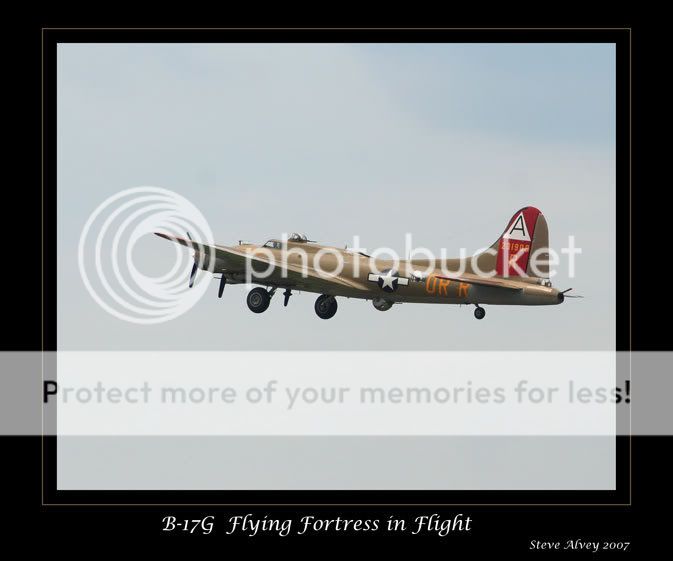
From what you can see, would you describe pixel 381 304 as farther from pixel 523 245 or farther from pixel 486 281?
pixel 523 245

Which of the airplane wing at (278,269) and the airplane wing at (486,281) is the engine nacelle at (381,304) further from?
the airplane wing at (486,281)

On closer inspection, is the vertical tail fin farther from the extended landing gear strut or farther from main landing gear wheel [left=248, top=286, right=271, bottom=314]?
main landing gear wheel [left=248, top=286, right=271, bottom=314]

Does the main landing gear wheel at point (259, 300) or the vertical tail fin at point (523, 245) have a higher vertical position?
the vertical tail fin at point (523, 245)

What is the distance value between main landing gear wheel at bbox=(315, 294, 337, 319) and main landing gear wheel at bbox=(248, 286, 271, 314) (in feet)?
7.06

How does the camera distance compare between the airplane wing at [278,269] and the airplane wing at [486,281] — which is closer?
the airplane wing at [486,281]

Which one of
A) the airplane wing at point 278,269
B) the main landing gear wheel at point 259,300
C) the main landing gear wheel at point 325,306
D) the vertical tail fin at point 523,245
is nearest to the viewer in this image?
the vertical tail fin at point 523,245

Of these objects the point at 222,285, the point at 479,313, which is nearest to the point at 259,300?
the point at 222,285

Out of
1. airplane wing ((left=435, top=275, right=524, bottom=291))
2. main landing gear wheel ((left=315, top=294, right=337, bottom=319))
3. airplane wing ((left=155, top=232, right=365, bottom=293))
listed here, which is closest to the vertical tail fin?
airplane wing ((left=435, top=275, right=524, bottom=291))

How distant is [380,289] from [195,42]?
1280cm

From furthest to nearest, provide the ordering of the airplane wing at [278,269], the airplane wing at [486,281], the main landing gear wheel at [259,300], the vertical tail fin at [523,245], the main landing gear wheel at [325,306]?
the main landing gear wheel at [259,300] → the main landing gear wheel at [325,306] → the airplane wing at [278,269] → the vertical tail fin at [523,245] → the airplane wing at [486,281]

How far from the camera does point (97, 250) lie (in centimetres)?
4484
